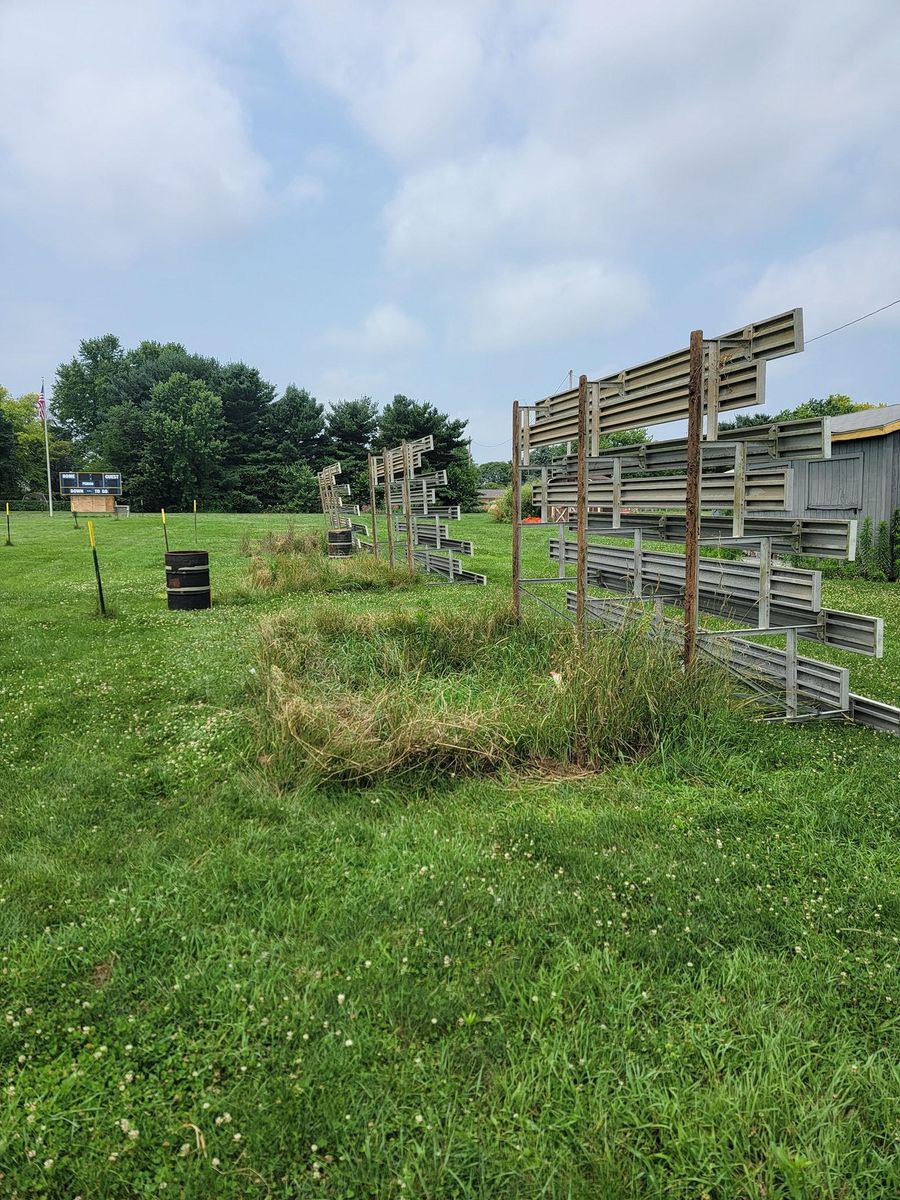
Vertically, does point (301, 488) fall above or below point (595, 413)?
above

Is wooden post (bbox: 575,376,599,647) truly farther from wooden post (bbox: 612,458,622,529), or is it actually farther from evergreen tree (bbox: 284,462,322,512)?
evergreen tree (bbox: 284,462,322,512)

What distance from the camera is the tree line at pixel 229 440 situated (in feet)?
167

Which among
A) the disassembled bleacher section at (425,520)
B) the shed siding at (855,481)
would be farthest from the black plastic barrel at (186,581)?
the shed siding at (855,481)

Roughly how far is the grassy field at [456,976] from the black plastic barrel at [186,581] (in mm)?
6132

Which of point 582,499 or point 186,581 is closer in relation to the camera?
point 582,499

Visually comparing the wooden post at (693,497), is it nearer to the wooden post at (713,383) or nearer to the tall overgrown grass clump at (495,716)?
the wooden post at (713,383)

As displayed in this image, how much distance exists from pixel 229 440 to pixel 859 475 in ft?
157

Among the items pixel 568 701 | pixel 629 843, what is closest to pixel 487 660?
pixel 568 701

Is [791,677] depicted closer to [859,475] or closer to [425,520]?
[425,520]

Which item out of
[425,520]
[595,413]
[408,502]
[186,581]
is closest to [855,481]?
[425,520]

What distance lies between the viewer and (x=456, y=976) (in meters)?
2.63

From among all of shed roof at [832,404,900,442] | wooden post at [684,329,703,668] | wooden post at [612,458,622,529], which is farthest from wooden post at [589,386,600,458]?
shed roof at [832,404,900,442]

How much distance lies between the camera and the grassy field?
1964mm

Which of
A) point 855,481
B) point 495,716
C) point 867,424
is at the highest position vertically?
point 867,424
